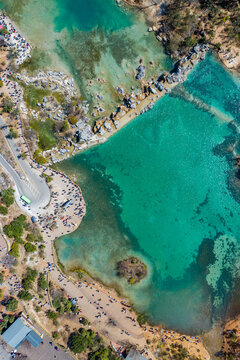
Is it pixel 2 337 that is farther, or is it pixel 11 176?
pixel 11 176

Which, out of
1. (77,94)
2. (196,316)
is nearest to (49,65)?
(77,94)

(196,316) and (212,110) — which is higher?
(212,110)

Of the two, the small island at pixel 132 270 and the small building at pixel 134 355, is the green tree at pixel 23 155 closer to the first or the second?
the small island at pixel 132 270

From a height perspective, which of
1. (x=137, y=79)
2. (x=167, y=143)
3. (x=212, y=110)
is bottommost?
(x=167, y=143)

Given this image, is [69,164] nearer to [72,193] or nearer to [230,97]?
[72,193]

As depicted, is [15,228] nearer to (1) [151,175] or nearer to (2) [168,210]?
(1) [151,175]

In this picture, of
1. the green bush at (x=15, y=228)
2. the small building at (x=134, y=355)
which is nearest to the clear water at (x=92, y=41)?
the green bush at (x=15, y=228)

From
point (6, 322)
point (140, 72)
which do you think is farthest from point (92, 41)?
point (6, 322)
